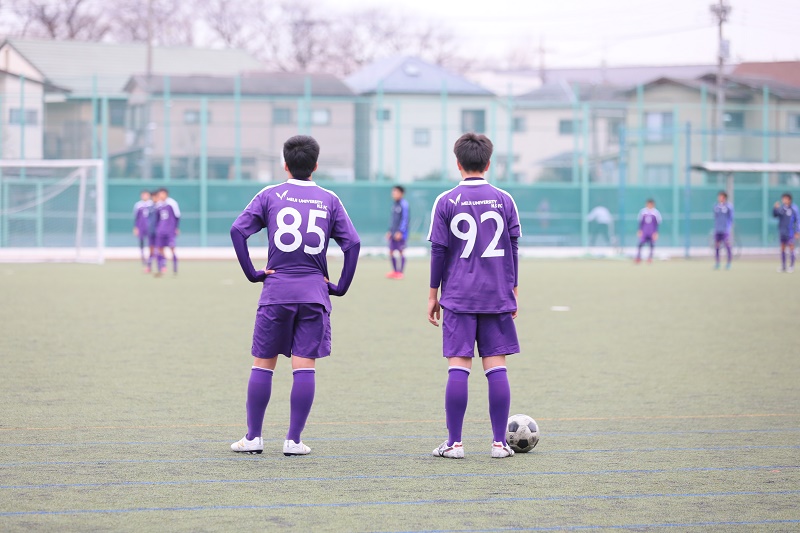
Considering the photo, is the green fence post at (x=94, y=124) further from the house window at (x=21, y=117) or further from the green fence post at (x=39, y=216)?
the green fence post at (x=39, y=216)

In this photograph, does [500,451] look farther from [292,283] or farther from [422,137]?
[422,137]

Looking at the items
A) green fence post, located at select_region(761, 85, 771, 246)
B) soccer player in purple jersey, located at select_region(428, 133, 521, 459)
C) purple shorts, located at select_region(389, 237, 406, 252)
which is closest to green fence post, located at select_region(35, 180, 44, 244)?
purple shorts, located at select_region(389, 237, 406, 252)

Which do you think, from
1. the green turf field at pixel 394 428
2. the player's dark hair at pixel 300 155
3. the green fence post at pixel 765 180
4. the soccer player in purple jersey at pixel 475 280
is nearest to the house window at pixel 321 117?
the green fence post at pixel 765 180

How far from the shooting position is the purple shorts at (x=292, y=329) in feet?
20.0

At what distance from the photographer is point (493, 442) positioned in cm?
630

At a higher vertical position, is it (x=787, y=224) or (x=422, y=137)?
(x=422, y=137)

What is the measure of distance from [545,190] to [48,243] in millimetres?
17424

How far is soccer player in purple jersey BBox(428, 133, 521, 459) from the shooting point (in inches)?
243

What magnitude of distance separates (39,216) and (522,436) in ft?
89.9

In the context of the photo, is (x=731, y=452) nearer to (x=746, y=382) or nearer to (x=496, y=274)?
(x=496, y=274)

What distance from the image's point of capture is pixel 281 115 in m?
41.3

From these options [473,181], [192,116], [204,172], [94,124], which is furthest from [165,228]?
[473,181]

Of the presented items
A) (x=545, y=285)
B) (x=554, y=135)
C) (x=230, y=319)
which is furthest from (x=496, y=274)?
(x=554, y=135)

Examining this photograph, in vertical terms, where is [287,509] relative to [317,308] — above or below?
below
